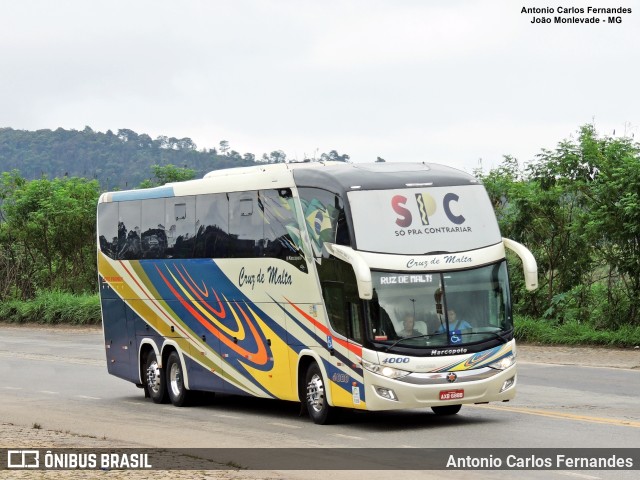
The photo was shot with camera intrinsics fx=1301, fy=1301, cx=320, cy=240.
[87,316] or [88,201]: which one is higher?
[88,201]

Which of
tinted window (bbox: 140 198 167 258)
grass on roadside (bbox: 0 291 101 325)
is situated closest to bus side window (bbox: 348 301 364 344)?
tinted window (bbox: 140 198 167 258)

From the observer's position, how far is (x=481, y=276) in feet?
58.3

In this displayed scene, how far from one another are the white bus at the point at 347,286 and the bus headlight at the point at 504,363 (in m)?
0.01

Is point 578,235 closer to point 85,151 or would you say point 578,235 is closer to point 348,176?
point 348,176

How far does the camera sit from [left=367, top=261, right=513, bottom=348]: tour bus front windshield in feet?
56.8

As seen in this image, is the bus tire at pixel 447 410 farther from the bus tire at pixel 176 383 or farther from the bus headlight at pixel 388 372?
the bus tire at pixel 176 383

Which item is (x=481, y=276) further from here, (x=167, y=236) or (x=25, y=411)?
(x=25, y=411)

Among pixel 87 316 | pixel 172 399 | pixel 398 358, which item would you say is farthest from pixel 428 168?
pixel 87 316

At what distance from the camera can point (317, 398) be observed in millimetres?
18672

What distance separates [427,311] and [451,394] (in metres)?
1.14

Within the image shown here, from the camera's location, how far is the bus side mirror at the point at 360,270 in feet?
55.4

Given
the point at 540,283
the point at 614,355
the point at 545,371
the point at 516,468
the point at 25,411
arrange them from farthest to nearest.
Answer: the point at 540,283
the point at 614,355
the point at 545,371
the point at 25,411
the point at 516,468

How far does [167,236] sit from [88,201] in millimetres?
31801

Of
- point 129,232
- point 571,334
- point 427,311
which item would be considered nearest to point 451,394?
point 427,311
